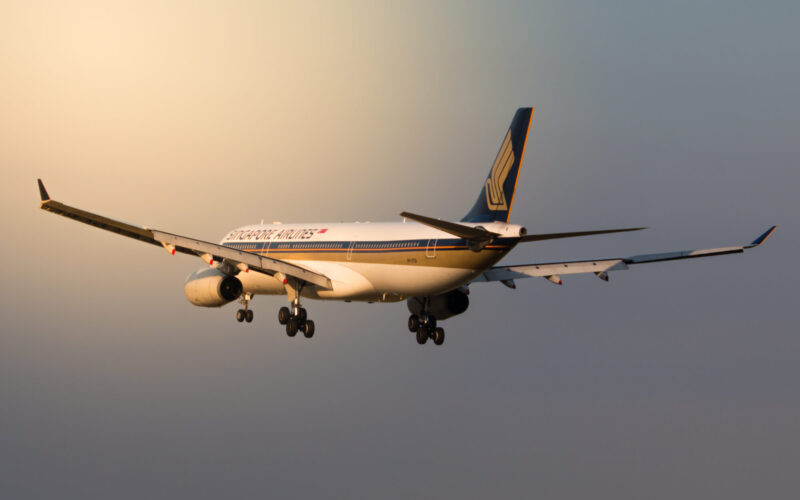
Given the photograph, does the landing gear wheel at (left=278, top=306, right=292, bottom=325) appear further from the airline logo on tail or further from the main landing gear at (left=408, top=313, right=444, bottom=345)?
the airline logo on tail

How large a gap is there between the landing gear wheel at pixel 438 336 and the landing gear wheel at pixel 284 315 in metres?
6.79

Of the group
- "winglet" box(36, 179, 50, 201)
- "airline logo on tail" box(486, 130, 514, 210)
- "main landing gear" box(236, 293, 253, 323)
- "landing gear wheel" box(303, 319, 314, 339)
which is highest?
"airline logo on tail" box(486, 130, 514, 210)

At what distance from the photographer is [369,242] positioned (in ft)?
162

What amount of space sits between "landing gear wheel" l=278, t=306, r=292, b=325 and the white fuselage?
4.28ft

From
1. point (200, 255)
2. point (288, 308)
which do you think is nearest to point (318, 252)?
point (288, 308)

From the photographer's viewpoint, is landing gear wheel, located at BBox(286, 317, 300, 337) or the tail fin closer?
the tail fin

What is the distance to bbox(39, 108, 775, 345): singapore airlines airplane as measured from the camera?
43.2m

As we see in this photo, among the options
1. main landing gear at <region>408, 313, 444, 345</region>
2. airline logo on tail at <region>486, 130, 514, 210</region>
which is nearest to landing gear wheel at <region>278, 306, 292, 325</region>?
main landing gear at <region>408, 313, 444, 345</region>

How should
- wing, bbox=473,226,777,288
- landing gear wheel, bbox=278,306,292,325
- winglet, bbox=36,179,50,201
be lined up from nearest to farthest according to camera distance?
winglet, bbox=36,179,50,201 → wing, bbox=473,226,777,288 → landing gear wheel, bbox=278,306,292,325

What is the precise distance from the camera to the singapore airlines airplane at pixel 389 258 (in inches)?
1700

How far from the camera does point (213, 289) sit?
51.8 m

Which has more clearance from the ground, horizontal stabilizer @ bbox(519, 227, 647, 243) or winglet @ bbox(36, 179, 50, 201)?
winglet @ bbox(36, 179, 50, 201)

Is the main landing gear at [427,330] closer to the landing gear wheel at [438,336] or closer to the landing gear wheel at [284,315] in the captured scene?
the landing gear wheel at [438,336]

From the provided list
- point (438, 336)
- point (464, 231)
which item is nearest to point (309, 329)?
point (438, 336)
